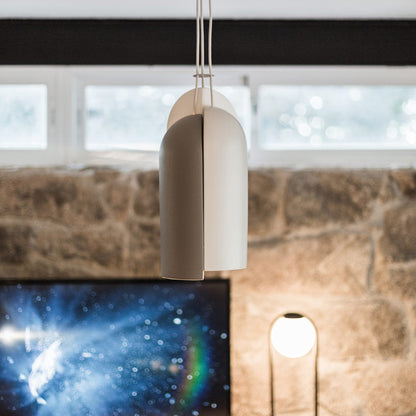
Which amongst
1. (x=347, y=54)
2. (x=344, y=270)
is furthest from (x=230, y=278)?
(x=347, y=54)

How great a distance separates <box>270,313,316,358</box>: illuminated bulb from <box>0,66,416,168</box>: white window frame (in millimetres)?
780

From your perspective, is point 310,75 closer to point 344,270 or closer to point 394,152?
point 394,152

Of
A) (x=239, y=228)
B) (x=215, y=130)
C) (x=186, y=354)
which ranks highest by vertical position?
(x=215, y=130)

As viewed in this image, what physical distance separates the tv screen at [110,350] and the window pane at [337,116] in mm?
893

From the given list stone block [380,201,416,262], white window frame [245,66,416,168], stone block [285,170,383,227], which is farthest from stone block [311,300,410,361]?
white window frame [245,66,416,168]

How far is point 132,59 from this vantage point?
225 cm

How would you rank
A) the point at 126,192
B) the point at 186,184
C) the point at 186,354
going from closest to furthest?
the point at 186,184
the point at 186,354
the point at 126,192

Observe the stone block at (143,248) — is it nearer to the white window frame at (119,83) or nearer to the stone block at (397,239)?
the white window frame at (119,83)

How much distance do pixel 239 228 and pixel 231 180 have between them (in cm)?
9

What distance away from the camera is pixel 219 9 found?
2.11m

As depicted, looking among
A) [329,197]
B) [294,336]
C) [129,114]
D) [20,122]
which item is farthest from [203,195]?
[20,122]

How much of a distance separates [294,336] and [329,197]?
2.29 ft

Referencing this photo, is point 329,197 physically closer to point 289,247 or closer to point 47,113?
point 289,247

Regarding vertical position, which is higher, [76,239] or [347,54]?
[347,54]
